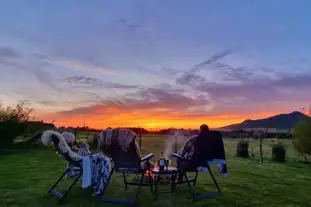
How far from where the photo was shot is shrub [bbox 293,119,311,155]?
31.6ft

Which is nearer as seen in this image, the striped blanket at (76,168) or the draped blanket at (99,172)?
the draped blanket at (99,172)

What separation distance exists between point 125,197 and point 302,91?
428 inches

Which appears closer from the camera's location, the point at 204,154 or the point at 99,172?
the point at 204,154

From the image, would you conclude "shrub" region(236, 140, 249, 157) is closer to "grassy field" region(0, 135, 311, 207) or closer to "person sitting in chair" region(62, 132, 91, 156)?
"grassy field" region(0, 135, 311, 207)

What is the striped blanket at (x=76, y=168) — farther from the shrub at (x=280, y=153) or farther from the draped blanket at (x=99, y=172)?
the shrub at (x=280, y=153)

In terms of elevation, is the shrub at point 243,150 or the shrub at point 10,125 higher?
the shrub at point 10,125

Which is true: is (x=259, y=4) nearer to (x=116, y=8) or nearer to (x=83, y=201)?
(x=116, y=8)

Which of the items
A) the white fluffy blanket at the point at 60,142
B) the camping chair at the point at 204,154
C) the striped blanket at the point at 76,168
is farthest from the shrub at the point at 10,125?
the camping chair at the point at 204,154

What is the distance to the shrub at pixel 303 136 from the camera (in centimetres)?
963

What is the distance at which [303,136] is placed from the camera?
9773 millimetres

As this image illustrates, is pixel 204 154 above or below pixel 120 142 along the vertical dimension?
below

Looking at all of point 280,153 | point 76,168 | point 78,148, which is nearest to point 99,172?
point 76,168

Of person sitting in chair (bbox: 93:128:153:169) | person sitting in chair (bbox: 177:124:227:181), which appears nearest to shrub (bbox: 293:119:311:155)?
person sitting in chair (bbox: 177:124:227:181)

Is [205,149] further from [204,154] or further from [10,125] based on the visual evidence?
[10,125]
